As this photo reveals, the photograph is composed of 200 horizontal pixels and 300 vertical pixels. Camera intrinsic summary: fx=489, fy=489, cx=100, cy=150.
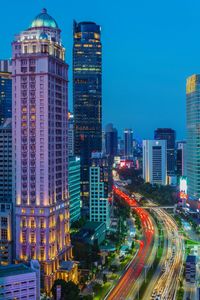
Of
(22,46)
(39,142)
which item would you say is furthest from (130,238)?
(22,46)

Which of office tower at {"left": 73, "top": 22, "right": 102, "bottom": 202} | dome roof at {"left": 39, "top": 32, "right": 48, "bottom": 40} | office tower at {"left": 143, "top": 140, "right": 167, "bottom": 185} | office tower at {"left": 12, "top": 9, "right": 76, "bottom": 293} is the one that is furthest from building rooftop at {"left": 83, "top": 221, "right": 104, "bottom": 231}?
office tower at {"left": 143, "top": 140, "right": 167, "bottom": 185}

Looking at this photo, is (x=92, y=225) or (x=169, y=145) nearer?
(x=92, y=225)

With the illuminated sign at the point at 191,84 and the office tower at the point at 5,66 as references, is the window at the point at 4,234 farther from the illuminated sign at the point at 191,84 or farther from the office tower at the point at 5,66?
the office tower at the point at 5,66

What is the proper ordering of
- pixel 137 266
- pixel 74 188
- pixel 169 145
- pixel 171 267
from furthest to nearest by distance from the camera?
pixel 169 145, pixel 74 188, pixel 137 266, pixel 171 267

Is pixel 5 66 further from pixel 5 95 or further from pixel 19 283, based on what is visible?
pixel 19 283

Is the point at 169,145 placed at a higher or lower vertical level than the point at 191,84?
lower

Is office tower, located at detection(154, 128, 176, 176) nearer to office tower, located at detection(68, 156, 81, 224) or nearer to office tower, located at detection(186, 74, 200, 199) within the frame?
office tower, located at detection(186, 74, 200, 199)

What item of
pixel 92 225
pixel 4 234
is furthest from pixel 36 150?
pixel 92 225
